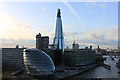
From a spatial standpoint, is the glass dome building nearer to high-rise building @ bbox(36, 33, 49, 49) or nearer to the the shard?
the the shard

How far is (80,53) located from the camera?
5375cm

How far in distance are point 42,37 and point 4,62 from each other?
47.8 metres

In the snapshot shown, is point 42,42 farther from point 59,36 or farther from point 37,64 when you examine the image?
point 37,64

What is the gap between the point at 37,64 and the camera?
92.5 feet

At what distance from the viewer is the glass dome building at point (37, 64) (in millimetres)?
27547

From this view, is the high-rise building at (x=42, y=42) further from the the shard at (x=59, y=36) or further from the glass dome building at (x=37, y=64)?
the glass dome building at (x=37, y=64)

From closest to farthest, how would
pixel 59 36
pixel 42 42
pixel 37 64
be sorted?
pixel 37 64, pixel 59 36, pixel 42 42

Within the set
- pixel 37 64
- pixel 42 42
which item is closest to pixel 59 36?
pixel 37 64

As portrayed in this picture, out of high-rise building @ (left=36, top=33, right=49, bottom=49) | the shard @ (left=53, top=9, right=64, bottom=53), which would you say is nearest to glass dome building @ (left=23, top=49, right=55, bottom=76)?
the shard @ (left=53, top=9, right=64, bottom=53)

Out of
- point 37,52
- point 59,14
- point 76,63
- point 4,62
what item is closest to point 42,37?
point 59,14

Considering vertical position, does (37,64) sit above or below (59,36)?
→ below

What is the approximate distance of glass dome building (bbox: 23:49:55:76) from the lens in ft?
90.4

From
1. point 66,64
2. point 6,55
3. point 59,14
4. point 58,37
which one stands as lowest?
point 66,64

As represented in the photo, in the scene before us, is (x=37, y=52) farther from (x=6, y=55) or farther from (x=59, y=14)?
(x=59, y=14)
